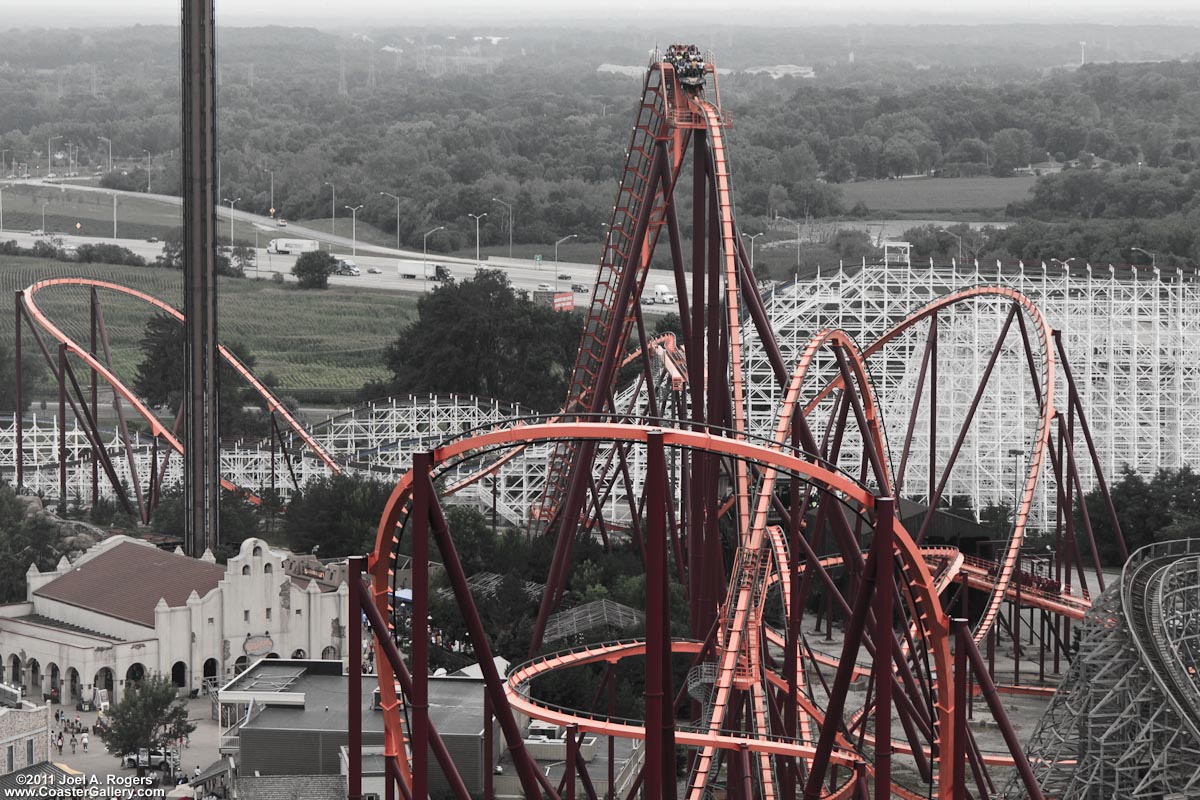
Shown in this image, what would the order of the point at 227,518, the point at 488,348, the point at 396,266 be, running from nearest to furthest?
the point at 227,518
the point at 488,348
the point at 396,266

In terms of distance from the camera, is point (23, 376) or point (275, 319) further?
point (275, 319)

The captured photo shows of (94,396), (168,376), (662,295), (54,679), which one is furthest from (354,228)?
(54,679)

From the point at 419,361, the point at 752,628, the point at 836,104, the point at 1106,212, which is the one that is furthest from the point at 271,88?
the point at 752,628

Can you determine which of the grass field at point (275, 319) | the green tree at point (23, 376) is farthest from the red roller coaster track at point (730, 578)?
the grass field at point (275, 319)

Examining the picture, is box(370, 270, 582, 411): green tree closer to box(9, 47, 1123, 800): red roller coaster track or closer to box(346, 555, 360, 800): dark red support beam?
box(9, 47, 1123, 800): red roller coaster track

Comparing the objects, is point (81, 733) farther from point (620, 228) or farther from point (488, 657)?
point (488, 657)

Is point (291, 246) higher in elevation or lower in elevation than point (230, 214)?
lower

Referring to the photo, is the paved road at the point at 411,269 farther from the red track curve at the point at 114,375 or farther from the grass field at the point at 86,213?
the red track curve at the point at 114,375

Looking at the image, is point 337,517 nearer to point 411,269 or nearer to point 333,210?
point 411,269
